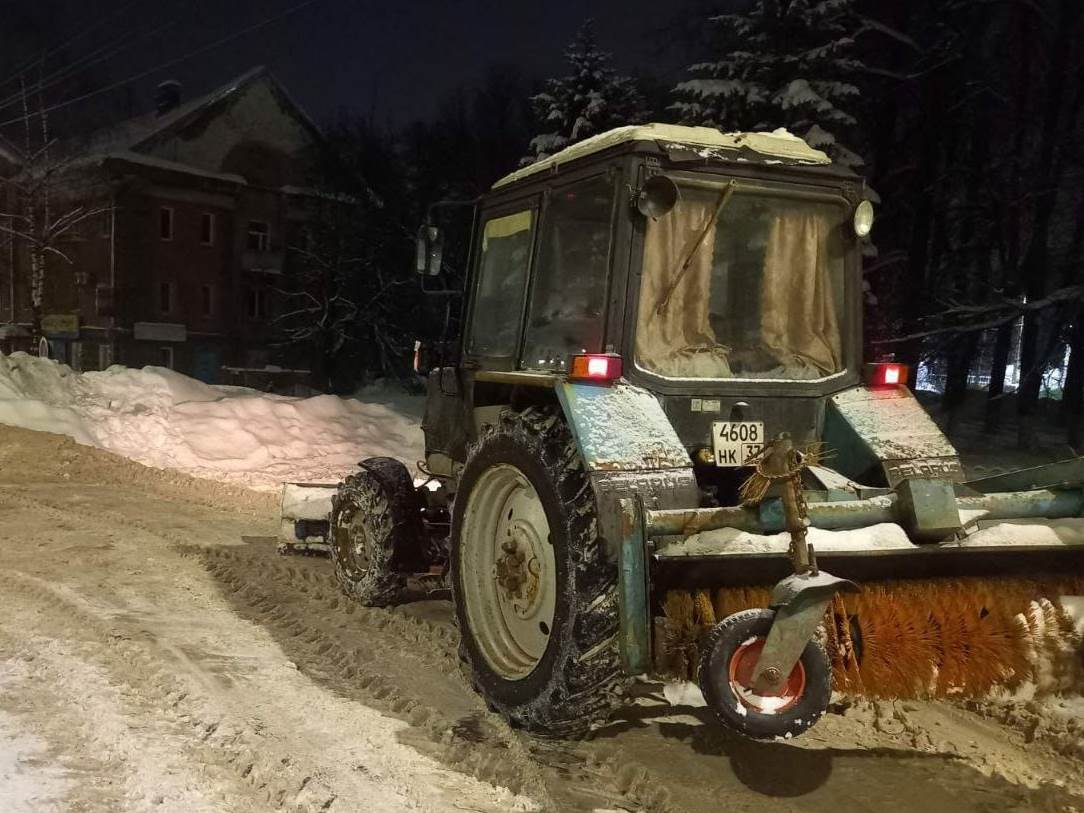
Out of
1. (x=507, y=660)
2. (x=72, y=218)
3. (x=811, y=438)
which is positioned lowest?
(x=507, y=660)

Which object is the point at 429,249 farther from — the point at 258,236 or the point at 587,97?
the point at 258,236

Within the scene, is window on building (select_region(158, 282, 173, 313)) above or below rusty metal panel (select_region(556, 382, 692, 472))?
above

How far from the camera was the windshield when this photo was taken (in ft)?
13.4

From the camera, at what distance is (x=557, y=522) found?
344 cm

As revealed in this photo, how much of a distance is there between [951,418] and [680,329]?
21397 mm

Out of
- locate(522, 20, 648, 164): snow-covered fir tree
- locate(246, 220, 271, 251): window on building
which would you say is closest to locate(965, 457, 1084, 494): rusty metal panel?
locate(522, 20, 648, 164): snow-covered fir tree

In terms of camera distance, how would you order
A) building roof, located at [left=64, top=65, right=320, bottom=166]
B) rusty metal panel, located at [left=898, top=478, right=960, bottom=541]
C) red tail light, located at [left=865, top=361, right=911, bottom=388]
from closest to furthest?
rusty metal panel, located at [left=898, top=478, right=960, bottom=541] → red tail light, located at [left=865, top=361, right=911, bottom=388] → building roof, located at [left=64, top=65, right=320, bottom=166]

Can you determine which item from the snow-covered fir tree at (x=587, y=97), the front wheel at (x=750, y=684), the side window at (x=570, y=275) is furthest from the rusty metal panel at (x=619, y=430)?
the snow-covered fir tree at (x=587, y=97)

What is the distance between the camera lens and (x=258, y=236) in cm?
3644

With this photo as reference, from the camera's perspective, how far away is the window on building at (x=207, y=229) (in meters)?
34.6

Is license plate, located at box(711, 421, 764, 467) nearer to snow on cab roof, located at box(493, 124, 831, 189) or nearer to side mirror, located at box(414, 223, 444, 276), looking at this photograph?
snow on cab roof, located at box(493, 124, 831, 189)

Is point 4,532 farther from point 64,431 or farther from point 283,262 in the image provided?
point 283,262

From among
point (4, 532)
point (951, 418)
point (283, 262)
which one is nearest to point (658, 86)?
point (951, 418)

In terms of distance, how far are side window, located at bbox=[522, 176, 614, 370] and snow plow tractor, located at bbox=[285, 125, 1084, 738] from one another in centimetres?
1
